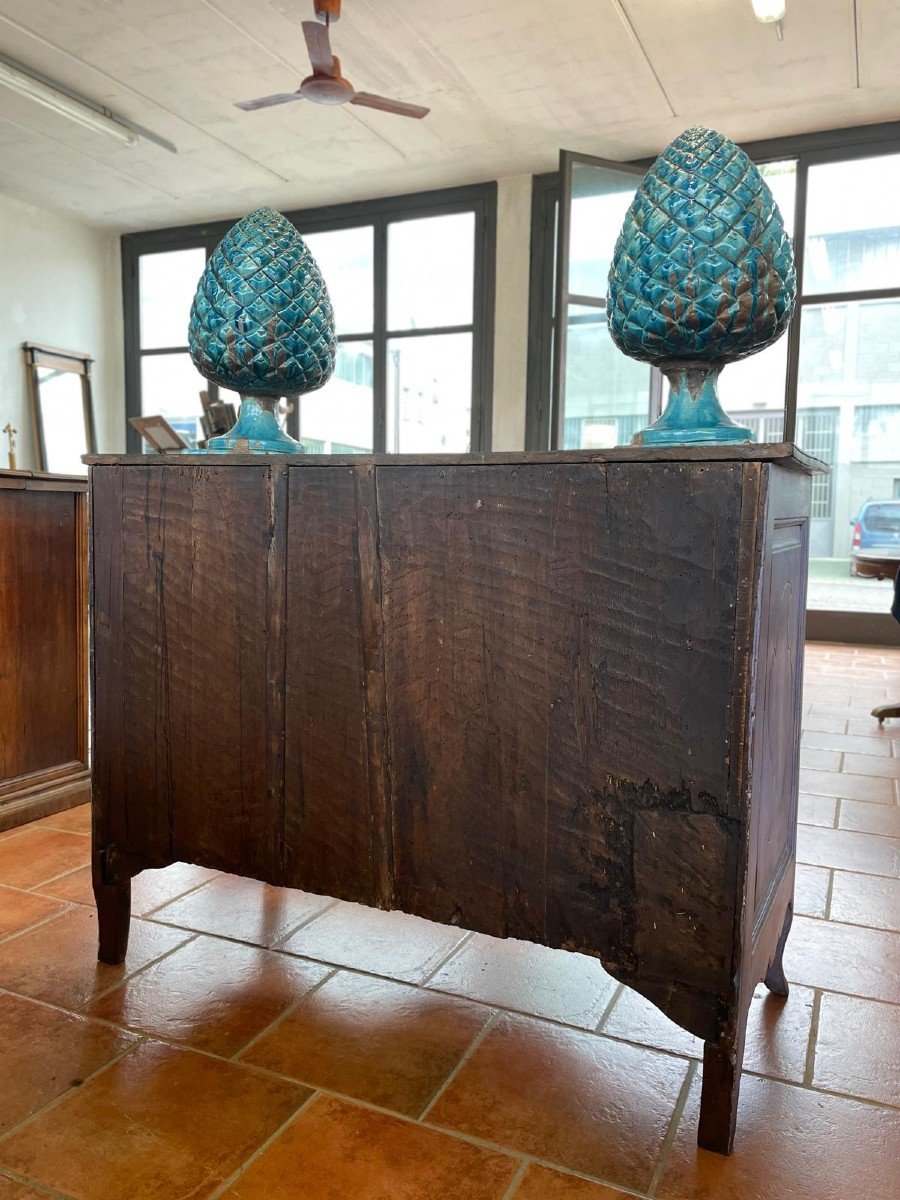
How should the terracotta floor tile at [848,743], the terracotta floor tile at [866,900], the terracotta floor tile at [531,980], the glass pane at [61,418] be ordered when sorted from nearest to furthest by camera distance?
the terracotta floor tile at [531,980], the terracotta floor tile at [866,900], the terracotta floor tile at [848,743], the glass pane at [61,418]

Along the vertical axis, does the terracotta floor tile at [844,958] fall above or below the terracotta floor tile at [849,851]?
above

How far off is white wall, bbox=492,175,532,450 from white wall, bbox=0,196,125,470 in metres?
4.08

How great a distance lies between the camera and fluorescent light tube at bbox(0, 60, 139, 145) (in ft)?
17.5

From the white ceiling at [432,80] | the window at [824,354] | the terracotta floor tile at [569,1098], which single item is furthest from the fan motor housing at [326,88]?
the terracotta floor tile at [569,1098]

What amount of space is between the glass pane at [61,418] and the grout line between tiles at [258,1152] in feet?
25.3

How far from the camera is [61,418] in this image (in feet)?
27.3

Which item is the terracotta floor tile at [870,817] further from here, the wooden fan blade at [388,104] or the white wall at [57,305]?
the white wall at [57,305]

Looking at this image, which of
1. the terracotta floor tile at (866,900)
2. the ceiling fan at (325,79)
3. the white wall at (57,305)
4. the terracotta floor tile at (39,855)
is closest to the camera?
the terracotta floor tile at (866,900)

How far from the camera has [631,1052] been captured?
1.41m

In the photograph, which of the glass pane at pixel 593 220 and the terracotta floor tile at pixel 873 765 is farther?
the glass pane at pixel 593 220

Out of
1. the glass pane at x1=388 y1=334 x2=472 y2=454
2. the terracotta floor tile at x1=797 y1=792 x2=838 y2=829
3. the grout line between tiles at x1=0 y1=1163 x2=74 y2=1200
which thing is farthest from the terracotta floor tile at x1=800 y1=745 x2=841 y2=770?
the glass pane at x1=388 y1=334 x2=472 y2=454

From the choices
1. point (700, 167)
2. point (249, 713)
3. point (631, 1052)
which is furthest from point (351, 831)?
point (700, 167)

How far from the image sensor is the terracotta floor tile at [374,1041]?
51.6 inches

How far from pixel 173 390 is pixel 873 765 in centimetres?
758
